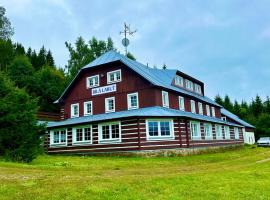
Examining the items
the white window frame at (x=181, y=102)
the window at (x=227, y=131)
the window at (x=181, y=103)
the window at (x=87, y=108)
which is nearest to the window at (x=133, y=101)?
the window at (x=87, y=108)

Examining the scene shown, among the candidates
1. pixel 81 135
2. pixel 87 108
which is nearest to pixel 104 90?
pixel 87 108

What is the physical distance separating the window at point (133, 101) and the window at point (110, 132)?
13.9 feet

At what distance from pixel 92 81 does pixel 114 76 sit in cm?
323

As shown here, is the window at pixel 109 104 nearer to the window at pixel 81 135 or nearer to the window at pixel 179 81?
the window at pixel 81 135

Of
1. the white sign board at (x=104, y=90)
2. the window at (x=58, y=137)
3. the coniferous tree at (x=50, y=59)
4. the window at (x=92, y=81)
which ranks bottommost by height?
the window at (x=58, y=137)

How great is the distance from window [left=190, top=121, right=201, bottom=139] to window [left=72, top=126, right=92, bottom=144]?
1014 cm

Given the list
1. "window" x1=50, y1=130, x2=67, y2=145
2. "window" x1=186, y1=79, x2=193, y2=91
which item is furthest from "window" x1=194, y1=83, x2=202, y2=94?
"window" x1=50, y1=130, x2=67, y2=145

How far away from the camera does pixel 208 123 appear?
38188mm

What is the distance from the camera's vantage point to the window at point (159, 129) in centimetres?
2858

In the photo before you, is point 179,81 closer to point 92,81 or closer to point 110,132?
point 92,81

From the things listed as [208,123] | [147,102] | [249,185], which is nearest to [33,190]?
[249,185]

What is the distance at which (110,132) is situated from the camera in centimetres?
2994

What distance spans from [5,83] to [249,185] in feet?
52.9

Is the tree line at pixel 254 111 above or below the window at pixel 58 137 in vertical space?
above
